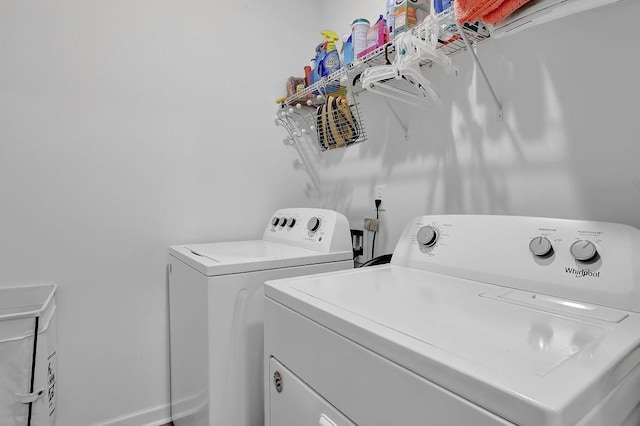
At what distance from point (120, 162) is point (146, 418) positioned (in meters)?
1.33

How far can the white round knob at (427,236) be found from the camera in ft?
3.78

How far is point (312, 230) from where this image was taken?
5.24 ft

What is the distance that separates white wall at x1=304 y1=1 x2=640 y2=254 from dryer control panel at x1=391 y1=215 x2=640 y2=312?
200mm

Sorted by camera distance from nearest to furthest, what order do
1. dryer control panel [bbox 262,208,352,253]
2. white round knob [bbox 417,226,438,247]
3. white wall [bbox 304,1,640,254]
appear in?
white wall [bbox 304,1,640,254], white round knob [bbox 417,226,438,247], dryer control panel [bbox 262,208,352,253]

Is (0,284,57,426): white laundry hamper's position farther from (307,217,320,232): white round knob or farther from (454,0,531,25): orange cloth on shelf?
(454,0,531,25): orange cloth on shelf

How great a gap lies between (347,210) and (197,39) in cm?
130

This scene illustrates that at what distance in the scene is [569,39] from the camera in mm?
1024

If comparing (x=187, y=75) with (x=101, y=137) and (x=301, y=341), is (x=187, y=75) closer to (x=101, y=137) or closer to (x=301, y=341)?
(x=101, y=137)

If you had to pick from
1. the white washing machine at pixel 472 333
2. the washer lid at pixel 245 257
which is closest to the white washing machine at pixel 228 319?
the washer lid at pixel 245 257

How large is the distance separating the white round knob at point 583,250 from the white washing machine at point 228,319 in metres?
0.85

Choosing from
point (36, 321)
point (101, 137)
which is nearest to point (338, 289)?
point (36, 321)

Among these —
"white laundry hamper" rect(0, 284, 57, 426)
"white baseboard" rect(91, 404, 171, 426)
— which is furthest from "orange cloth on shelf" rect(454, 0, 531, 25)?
"white baseboard" rect(91, 404, 171, 426)

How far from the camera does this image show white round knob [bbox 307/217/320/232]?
1589mm

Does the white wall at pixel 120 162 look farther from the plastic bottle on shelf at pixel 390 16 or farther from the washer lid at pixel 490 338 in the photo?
the washer lid at pixel 490 338
